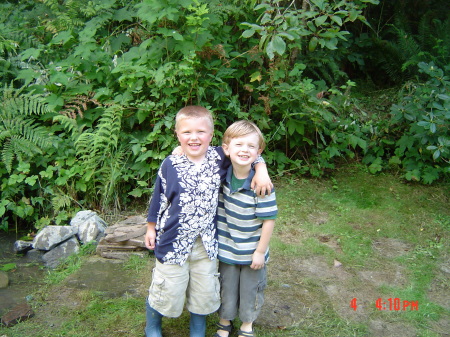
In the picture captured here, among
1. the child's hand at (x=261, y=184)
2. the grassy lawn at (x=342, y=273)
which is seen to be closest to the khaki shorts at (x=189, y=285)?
the grassy lawn at (x=342, y=273)

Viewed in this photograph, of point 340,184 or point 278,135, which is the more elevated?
point 278,135

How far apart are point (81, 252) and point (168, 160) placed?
2098 mm

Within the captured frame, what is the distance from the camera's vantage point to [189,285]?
2.78 metres

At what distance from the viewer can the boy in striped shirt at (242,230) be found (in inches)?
104

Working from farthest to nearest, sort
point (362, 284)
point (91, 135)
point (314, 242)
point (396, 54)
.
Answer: point (396, 54) → point (91, 135) → point (314, 242) → point (362, 284)

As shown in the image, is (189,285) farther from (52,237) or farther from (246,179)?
(52,237)

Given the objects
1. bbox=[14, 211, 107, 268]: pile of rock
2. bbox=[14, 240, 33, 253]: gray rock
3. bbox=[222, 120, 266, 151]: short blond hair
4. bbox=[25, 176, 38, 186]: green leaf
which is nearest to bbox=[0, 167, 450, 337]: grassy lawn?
bbox=[14, 211, 107, 268]: pile of rock

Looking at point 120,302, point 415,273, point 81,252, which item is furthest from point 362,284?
point 81,252

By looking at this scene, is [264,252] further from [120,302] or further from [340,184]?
[340,184]

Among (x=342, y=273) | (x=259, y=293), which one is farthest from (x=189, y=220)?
(x=342, y=273)

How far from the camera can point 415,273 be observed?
3.77 metres

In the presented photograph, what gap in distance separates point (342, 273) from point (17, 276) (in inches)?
116

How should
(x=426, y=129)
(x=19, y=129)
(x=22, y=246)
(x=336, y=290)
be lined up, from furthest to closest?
(x=19, y=129), (x=426, y=129), (x=22, y=246), (x=336, y=290)

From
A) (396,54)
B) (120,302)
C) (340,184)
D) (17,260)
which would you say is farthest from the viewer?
(396,54)
